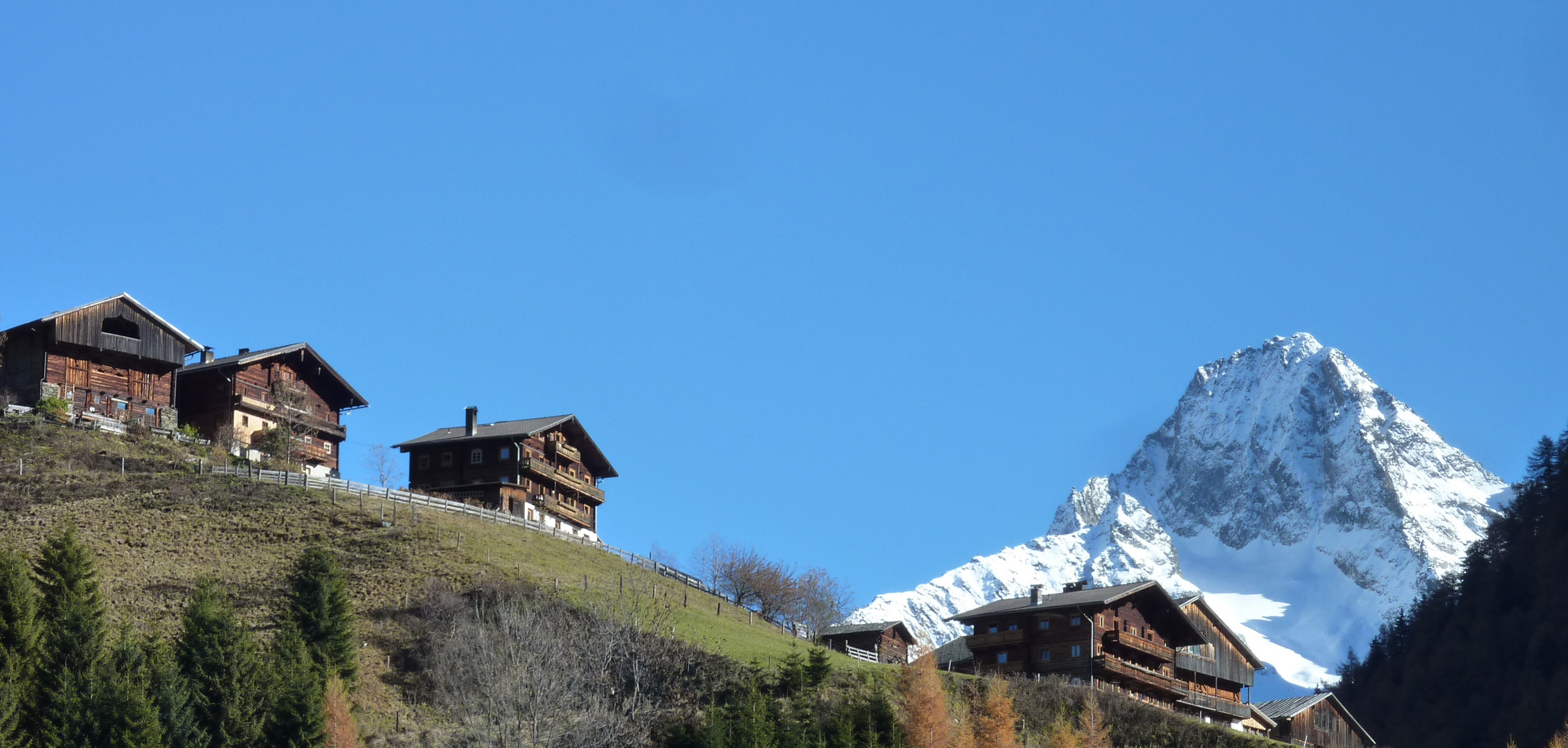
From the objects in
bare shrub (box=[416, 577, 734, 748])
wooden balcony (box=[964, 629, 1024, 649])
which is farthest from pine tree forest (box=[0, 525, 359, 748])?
wooden balcony (box=[964, 629, 1024, 649])

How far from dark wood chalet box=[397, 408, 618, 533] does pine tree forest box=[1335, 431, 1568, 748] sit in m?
70.9

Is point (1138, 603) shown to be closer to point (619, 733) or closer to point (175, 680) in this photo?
point (619, 733)

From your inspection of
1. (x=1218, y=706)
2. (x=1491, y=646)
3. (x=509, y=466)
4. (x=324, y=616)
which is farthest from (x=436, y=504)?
(x=1491, y=646)

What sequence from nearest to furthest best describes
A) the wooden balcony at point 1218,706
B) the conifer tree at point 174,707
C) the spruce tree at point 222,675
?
the conifer tree at point 174,707 → the spruce tree at point 222,675 → the wooden balcony at point 1218,706

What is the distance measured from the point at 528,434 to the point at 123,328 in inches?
813

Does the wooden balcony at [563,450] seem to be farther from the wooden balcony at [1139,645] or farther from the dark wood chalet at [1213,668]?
the dark wood chalet at [1213,668]

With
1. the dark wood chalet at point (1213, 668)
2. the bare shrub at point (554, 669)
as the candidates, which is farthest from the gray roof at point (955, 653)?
the bare shrub at point (554, 669)

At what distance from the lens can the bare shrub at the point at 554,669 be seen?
5641 centimetres

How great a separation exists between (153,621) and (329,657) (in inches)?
297

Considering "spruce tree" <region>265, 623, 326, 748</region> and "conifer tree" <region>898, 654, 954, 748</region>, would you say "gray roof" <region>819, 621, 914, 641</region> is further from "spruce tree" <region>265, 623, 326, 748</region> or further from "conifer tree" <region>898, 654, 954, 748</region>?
"spruce tree" <region>265, 623, 326, 748</region>

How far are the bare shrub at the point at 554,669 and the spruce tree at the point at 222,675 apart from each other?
7.32 meters

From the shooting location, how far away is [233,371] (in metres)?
85.6

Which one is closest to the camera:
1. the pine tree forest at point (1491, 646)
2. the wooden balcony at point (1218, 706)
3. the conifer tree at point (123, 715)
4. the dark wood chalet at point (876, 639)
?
the conifer tree at point (123, 715)

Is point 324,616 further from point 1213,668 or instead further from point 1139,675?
point 1213,668
